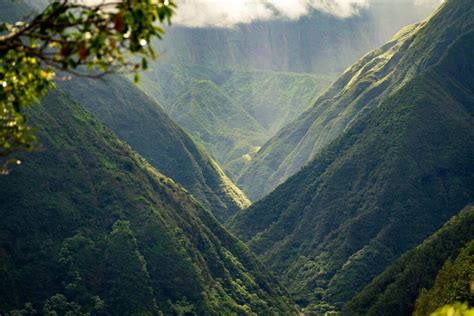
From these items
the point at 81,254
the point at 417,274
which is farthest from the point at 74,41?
the point at 417,274

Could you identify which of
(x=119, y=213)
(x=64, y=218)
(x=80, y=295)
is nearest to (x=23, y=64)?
(x=80, y=295)

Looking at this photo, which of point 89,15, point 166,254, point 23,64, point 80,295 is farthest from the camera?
point 166,254

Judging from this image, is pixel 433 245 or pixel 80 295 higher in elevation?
pixel 80 295

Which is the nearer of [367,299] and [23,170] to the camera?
[23,170]

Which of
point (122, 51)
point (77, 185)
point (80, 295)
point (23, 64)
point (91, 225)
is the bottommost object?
point (122, 51)

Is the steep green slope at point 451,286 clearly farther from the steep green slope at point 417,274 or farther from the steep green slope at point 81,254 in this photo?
the steep green slope at point 81,254

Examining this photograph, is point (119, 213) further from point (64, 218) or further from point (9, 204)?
point (9, 204)

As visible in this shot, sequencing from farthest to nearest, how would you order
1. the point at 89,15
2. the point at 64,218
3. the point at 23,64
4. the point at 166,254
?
the point at 166,254 < the point at 64,218 < the point at 23,64 < the point at 89,15

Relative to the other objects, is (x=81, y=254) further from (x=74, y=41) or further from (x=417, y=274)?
(x=74, y=41)
